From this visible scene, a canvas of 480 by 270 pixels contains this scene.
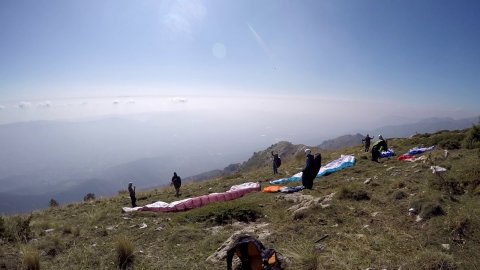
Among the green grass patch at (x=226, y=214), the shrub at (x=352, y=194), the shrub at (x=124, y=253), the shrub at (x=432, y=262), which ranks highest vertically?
the shrub at (x=432, y=262)

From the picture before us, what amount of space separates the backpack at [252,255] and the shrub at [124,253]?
10.8 ft

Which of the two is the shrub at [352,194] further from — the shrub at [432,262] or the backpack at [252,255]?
the backpack at [252,255]

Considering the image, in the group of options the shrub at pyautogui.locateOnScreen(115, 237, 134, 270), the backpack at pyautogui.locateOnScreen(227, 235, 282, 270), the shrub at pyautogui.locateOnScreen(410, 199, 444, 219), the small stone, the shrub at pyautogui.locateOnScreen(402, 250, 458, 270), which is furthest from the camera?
the shrub at pyautogui.locateOnScreen(410, 199, 444, 219)

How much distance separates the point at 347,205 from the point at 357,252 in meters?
3.78

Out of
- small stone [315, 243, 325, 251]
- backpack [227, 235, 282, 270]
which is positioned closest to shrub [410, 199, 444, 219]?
small stone [315, 243, 325, 251]

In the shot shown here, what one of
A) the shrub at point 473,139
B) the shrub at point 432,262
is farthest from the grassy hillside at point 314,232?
the shrub at point 473,139

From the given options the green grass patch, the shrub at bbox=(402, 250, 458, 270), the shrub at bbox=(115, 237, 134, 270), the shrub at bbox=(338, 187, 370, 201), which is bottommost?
the green grass patch

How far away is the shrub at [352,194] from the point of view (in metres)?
11.3

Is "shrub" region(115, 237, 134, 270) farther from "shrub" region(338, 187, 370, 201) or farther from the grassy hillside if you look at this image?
"shrub" region(338, 187, 370, 201)

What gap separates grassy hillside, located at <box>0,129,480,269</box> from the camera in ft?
21.8

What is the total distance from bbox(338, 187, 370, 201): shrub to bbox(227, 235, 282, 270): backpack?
5784 millimetres

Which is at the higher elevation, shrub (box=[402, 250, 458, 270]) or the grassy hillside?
shrub (box=[402, 250, 458, 270])

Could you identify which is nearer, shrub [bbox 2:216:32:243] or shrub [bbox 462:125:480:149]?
shrub [bbox 2:216:32:243]

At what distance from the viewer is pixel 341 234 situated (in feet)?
26.1
